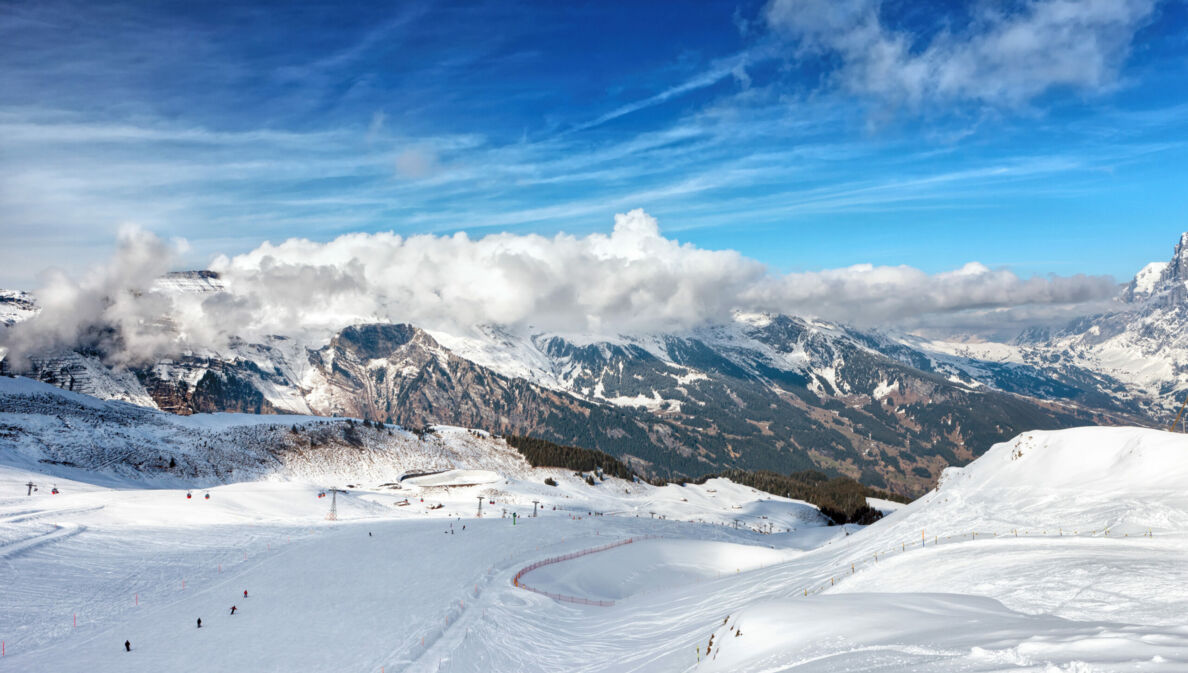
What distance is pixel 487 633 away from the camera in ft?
145

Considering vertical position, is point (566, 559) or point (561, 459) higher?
point (561, 459)

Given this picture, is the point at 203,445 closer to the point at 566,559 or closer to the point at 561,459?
the point at 561,459

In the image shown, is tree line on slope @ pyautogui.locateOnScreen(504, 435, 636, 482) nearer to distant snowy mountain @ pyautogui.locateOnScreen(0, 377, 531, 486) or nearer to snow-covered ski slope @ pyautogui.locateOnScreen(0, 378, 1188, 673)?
distant snowy mountain @ pyautogui.locateOnScreen(0, 377, 531, 486)

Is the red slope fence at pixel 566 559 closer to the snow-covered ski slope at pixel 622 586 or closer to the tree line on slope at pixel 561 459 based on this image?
the snow-covered ski slope at pixel 622 586

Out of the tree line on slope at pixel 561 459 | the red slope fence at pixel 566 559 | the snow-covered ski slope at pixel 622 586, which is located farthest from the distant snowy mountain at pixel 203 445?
the red slope fence at pixel 566 559

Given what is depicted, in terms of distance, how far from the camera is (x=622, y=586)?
67.0m

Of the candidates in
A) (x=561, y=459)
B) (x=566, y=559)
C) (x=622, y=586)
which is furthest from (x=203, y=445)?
(x=622, y=586)

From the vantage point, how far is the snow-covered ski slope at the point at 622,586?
2152 centimetres

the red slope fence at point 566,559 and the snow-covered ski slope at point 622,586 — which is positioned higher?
the snow-covered ski slope at point 622,586

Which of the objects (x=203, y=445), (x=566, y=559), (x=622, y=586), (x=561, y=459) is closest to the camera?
(x=622, y=586)

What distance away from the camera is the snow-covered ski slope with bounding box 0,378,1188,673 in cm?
2152

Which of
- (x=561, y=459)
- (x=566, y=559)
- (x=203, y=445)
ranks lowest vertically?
(x=566, y=559)

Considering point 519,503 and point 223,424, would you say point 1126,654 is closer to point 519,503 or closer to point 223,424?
point 519,503

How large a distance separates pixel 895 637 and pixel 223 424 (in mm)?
184115
